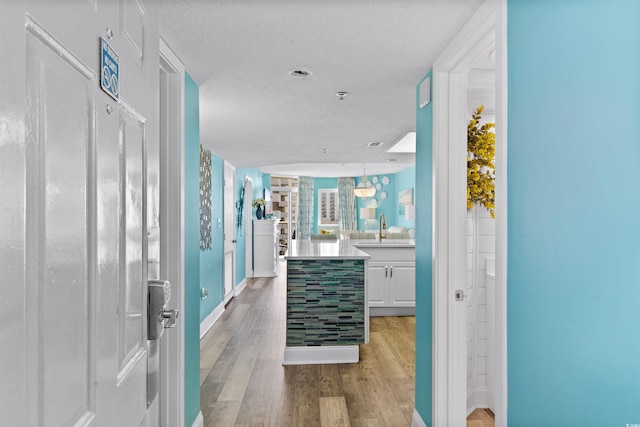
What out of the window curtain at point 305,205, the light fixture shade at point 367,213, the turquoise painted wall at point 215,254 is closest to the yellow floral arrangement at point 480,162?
the turquoise painted wall at point 215,254

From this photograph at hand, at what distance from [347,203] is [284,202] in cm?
183

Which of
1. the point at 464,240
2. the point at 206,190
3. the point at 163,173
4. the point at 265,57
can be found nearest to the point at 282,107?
the point at 265,57

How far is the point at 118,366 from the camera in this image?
908mm

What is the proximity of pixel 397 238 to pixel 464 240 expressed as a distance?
4242 mm

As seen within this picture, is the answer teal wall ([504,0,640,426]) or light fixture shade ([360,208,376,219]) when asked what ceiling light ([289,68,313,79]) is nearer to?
teal wall ([504,0,640,426])

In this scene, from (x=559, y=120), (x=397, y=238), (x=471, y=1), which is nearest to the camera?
(x=559, y=120)

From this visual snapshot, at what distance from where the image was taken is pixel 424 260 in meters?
2.51

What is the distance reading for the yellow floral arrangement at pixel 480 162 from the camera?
2.77 meters

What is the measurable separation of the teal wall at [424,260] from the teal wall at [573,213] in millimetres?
1001

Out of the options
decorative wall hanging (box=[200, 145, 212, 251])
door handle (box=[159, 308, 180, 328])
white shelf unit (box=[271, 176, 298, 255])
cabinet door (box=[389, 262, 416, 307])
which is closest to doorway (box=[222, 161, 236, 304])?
decorative wall hanging (box=[200, 145, 212, 251])

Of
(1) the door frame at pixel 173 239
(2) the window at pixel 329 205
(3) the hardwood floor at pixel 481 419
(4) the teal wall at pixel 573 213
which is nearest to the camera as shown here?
(4) the teal wall at pixel 573 213

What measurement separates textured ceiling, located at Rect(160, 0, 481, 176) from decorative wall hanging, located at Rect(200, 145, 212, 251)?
82 centimetres

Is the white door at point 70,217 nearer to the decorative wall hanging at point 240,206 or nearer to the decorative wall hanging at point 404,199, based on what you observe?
the decorative wall hanging at point 240,206

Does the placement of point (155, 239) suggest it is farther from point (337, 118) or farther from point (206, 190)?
point (206, 190)
